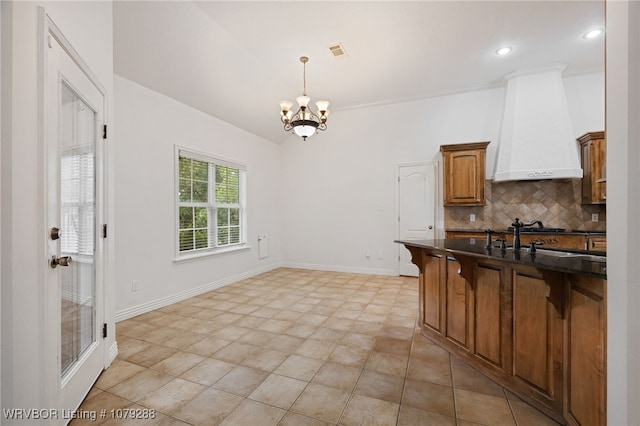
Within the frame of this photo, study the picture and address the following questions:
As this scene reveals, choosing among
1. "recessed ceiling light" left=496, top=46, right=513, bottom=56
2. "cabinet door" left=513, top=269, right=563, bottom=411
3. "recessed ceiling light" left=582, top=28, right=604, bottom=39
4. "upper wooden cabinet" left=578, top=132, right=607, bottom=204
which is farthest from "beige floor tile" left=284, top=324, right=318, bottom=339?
"recessed ceiling light" left=582, top=28, right=604, bottom=39

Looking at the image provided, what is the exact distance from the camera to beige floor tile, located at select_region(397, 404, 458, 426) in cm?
159

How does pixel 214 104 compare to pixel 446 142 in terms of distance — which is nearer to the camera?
pixel 214 104

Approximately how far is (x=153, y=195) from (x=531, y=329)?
4.04 m

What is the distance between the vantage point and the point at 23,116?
4.03 feet

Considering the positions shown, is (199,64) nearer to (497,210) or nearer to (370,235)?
(370,235)

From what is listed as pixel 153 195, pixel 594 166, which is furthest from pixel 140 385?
pixel 594 166

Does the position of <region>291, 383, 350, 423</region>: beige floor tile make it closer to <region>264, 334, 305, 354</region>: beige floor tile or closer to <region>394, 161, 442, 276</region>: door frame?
<region>264, 334, 305, 354</region>: beige floor tile

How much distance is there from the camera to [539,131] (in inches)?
169

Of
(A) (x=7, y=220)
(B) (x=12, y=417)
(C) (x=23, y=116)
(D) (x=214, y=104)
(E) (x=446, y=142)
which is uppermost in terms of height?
(D) (x=214, y=104)

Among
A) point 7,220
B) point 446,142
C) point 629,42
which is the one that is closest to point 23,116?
point 7,220

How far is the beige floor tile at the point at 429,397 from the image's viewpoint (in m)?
1.72

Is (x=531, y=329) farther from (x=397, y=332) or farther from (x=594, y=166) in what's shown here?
(x=594, y=166)

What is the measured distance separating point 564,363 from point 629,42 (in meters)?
1.53

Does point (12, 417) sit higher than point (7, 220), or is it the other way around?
point (7, 220)
